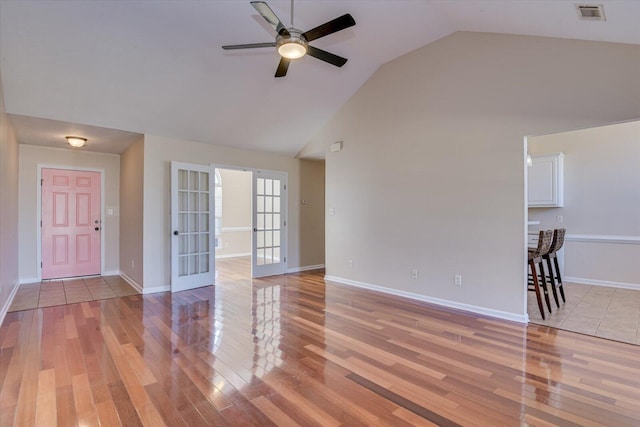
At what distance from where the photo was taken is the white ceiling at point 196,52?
300 centimetres

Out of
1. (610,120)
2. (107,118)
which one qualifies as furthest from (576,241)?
(107,118)

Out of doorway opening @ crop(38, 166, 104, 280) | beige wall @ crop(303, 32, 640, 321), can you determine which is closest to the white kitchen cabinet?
beige wall @ crop(303, 32, 640, 321)

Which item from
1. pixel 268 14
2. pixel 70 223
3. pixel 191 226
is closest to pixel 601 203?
pixel 268 14

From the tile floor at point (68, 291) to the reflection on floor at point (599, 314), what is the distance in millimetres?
5795

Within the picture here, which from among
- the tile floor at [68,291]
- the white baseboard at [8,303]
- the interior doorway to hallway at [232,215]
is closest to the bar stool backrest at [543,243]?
the tile floor at [68,291]

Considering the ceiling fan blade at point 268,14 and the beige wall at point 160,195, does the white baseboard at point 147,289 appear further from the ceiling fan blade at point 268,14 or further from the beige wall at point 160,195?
the ceiling fan blade at point 268,14

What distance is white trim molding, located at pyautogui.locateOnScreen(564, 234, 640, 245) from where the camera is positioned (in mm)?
5038

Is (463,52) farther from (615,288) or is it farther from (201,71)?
(615,288)

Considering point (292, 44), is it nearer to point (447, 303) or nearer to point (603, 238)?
point (447, 303)

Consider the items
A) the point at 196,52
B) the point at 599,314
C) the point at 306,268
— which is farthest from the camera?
the point at 306,268

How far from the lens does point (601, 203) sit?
5352 millimetres

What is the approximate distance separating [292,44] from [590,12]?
2461mm

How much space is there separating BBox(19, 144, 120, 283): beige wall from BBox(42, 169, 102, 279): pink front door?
12cm

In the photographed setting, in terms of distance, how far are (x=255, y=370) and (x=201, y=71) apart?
3.52 metres
